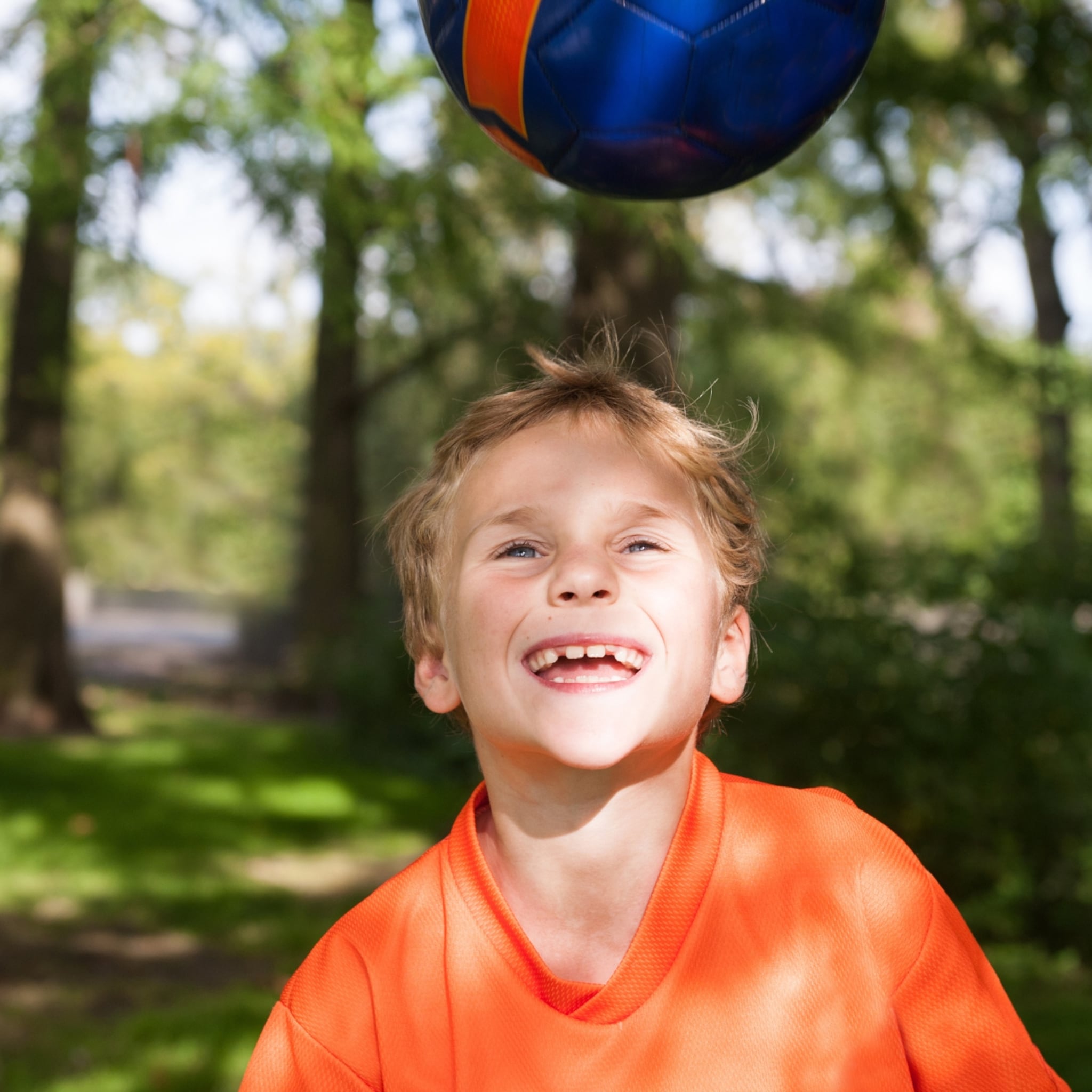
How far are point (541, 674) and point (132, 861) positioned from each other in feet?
17.7

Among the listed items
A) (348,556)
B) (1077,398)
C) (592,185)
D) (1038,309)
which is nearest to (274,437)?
(348,556)

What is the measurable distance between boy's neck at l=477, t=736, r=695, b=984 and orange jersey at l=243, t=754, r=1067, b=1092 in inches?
2.3

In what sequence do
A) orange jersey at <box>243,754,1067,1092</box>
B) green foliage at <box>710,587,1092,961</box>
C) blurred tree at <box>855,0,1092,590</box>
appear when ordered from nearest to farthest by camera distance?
orange jersey at <box>243,754,1067,1092</box> < green foliage at <box>710,587,1092,961</box> < blurred tree at <box>855,0,1092,590</box>

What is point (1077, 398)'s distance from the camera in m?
8.72

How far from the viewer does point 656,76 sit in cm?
188

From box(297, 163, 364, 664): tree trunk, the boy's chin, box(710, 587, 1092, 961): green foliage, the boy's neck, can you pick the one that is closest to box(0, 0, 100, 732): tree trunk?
A: box(297, 163, 364, 664): tree trunk

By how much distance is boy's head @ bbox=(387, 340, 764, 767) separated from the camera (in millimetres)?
1501

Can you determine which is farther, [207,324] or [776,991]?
[207,324]

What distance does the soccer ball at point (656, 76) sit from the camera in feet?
6.06

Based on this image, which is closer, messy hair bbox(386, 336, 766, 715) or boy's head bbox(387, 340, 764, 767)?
boy's head bbox(387, 340, 764, 767)

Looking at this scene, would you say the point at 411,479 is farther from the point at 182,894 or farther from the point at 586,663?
the point at 182,894

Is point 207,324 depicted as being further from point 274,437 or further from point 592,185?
point 592,185

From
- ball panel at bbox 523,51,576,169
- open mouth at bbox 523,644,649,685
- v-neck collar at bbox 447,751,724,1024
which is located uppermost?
ball panel at bbox 523,51,576,169

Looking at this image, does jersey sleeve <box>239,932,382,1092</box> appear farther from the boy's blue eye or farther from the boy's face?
the boy's blue eye
